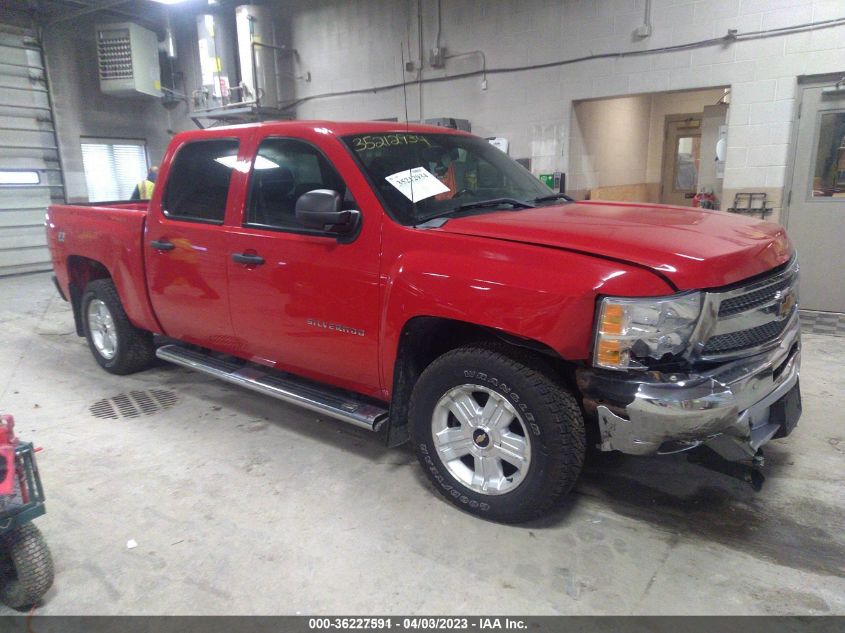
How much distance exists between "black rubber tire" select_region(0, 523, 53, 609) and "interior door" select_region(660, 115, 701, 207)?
402 inches

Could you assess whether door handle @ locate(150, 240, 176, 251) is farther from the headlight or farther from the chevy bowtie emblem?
the chevy bowtie emblem

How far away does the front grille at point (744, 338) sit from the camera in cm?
227

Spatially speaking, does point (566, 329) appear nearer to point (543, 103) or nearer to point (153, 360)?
point (153, 360)

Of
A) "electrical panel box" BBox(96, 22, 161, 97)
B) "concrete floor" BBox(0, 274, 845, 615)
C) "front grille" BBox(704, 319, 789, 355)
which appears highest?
"electrical panel box" BBox(96, 22, 161, 97)

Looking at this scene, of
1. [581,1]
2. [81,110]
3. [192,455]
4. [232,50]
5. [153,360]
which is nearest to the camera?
[192,455]

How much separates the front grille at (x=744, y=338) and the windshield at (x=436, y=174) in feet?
4.22

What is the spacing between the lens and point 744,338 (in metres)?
2.39

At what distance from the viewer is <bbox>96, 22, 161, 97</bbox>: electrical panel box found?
10.7m

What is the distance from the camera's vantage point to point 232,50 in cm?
1013

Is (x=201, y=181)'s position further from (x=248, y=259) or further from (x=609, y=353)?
(x=609, y=353)

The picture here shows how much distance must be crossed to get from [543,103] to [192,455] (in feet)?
20.1

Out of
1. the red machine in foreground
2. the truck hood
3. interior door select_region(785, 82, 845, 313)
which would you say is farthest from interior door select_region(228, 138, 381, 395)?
interior door select_region(785, 82, 845, 313)

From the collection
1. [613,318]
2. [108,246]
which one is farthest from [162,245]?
[613,318]

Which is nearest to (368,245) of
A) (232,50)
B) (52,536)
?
(52,536)
